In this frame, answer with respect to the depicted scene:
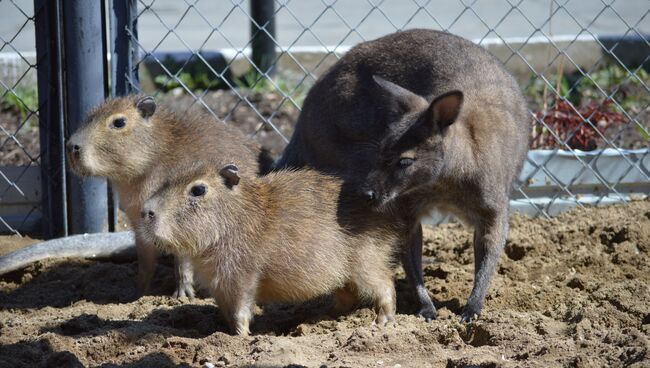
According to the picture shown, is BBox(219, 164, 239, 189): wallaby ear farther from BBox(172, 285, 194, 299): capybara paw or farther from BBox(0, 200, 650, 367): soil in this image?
BBox(172, 285, 194, 299): capybara paw

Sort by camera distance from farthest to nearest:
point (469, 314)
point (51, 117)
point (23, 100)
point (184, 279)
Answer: point (23, 100)
point (51, 117)
point (184, 279)
point (469, 314)

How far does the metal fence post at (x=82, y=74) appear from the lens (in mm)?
5781

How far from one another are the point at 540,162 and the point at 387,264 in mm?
1967

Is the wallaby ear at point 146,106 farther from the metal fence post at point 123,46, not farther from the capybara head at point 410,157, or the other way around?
the capybara head at point 410,157

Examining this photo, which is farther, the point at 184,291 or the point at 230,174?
the point at 184,291

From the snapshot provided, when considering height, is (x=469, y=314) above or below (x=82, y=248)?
below

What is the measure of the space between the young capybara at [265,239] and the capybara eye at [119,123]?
0.89 metres

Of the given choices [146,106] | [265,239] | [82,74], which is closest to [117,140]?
[146,106]

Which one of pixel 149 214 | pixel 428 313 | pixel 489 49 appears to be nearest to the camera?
pixel 149 214

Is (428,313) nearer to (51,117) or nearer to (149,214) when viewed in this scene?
(149,214)

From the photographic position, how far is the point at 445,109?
15.6 feet

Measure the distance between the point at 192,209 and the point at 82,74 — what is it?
169 cm

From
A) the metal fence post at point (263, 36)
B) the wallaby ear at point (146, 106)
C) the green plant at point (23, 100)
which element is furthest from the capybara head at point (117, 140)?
the metal fence post at point (263, 36)

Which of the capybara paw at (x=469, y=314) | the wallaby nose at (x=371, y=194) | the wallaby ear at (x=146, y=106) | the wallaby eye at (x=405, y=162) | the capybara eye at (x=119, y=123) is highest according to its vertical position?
the wallaby ear at (x=146, y=106)
